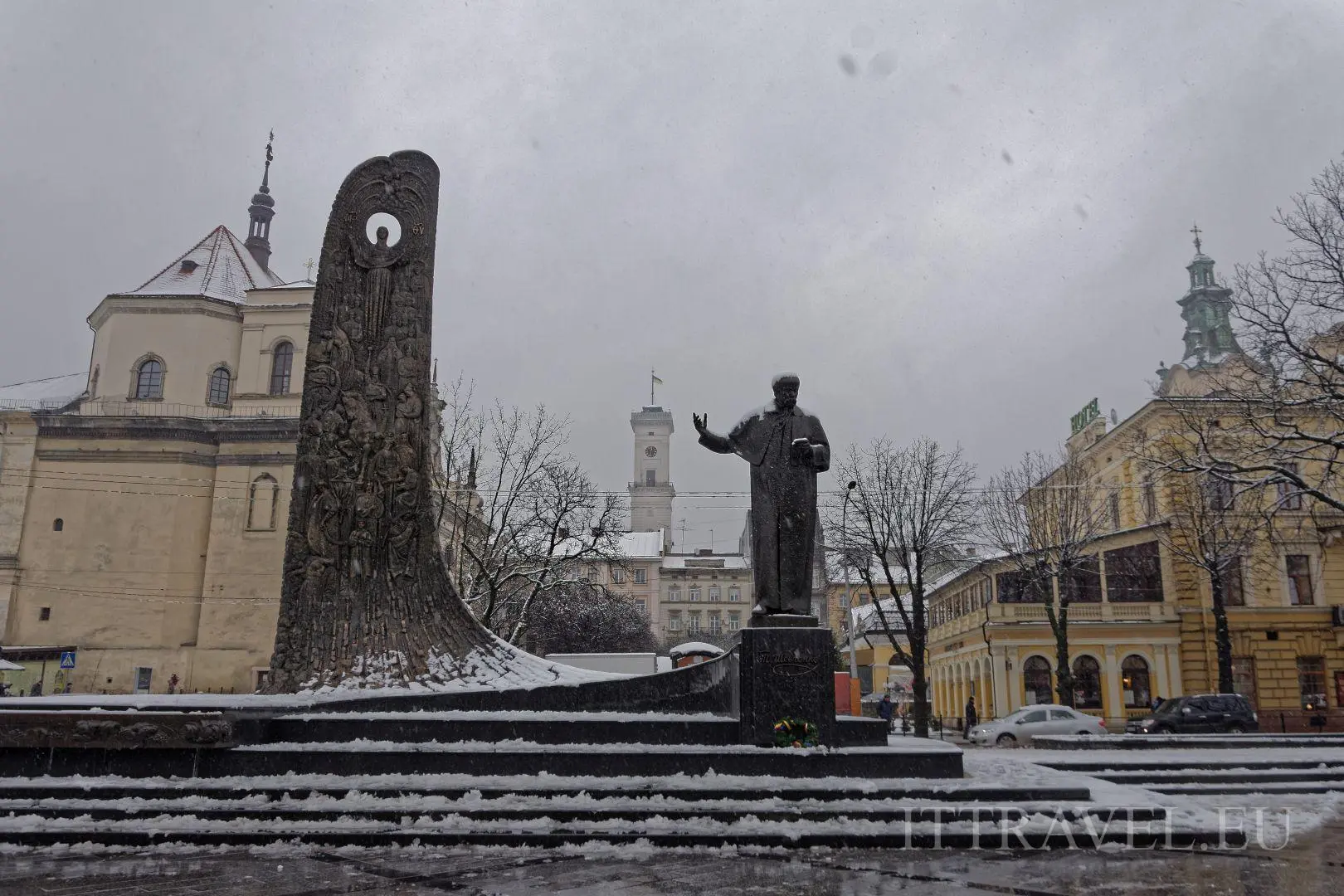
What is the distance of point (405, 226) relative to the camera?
11.8m

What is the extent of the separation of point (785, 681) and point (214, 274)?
128ft

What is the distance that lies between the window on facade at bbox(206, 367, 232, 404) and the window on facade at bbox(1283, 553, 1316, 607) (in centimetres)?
4284

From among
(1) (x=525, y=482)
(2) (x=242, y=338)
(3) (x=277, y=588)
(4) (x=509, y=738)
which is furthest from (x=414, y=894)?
(2) (x=242, y=338)

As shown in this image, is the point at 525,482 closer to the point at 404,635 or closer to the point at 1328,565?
the point at 404,635

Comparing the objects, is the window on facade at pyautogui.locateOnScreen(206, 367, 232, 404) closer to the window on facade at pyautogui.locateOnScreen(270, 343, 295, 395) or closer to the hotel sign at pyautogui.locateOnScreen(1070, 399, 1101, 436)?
the window on facade at pyautogui.locateOnScreen(270, 343, 295, 395)

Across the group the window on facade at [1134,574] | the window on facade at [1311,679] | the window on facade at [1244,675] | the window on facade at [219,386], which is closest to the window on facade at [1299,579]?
the window on facade at [1311,679]

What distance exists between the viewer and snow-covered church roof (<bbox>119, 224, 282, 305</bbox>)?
3856 cm

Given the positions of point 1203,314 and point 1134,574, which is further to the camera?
point 1203,314

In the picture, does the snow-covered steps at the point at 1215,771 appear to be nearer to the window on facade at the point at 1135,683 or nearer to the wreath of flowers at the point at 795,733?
the wreath of flowers at the point at 795,733

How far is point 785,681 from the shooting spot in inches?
336

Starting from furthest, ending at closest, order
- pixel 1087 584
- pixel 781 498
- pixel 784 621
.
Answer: pixel 1087 584 → pixel 781 498 → pixel 784 621

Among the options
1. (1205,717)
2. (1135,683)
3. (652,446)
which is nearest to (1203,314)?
(1135,683)

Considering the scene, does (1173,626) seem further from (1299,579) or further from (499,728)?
(499,728)

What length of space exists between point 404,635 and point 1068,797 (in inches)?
282
